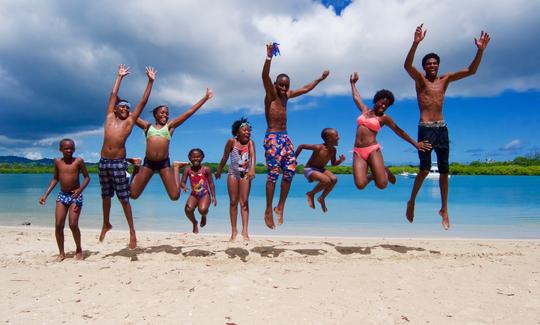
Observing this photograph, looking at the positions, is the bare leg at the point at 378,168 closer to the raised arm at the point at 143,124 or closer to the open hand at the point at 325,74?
the open hand at the point at 325,74

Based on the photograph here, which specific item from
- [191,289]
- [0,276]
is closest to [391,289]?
[191,289]

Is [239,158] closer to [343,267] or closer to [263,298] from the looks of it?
[343,267]

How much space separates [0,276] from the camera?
6.28 m

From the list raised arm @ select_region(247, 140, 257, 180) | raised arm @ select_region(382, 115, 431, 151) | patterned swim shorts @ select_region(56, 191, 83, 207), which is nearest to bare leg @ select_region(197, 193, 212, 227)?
raised arm @ select_region(247, 140, 257, 180)

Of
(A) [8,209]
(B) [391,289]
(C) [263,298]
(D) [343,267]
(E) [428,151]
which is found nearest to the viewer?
(C) [263,298]

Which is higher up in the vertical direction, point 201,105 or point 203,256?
point 201,105

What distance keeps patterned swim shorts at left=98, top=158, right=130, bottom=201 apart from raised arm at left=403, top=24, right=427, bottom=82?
17.9ft

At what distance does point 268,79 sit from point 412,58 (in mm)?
2639

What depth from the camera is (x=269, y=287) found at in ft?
18.4

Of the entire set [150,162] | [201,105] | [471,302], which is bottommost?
[471,302]

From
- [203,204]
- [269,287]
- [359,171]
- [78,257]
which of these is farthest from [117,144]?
[359,171]

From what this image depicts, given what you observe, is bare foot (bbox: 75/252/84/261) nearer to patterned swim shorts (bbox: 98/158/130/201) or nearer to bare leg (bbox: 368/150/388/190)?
patterned swim shorts (bbox: 98/158/130/201)

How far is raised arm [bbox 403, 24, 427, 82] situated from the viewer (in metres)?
7.11

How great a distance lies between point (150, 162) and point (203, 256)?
2.06m
